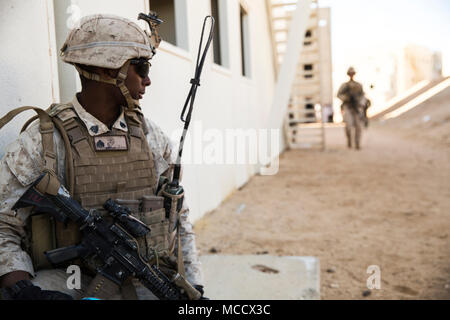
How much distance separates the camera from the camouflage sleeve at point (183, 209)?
1741 mm

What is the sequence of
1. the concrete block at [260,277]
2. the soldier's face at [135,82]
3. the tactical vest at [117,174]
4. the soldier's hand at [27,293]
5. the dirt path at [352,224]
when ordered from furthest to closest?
the dirt path at [352,224] → the concrete block at [260,277] → the soldier's face at [135,82] → the tactical vest at [117,174] → the soldier's hand at [27,293]

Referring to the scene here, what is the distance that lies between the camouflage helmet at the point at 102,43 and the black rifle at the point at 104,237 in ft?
1.49

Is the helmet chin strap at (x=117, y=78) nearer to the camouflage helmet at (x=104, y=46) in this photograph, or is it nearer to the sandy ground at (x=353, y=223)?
the camouflage helmet at (x=104, y=46)

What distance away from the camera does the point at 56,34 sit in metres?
2.20

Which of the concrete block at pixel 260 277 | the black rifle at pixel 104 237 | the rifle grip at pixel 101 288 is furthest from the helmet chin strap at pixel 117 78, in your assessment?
the concrete block at pixel 260 277

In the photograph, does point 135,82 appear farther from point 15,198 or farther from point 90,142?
point 15,198

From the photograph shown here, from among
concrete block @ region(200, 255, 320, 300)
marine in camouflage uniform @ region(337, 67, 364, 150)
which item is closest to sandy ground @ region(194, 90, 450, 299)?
concrete block @ region(200, 255, 320, 300)

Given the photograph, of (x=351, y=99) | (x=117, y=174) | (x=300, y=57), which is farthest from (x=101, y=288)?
(x=300, y=57)

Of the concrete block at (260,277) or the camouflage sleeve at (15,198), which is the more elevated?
the camouflage sleeve at (15,198)

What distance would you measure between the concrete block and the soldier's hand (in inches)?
68.1

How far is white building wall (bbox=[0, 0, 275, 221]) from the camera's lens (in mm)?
1785

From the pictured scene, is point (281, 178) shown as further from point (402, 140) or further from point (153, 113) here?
point (402, 140)

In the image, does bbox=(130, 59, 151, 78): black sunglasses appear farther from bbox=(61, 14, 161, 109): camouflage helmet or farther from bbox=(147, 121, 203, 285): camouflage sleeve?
bbox=(147, 121, 203, 285): camouflage sleeve
